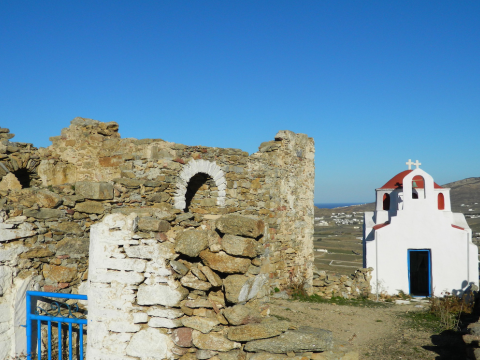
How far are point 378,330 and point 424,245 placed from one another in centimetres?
427

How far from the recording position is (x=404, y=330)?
7.01 meters

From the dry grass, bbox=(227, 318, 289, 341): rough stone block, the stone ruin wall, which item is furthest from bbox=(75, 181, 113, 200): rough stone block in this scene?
the dry grass

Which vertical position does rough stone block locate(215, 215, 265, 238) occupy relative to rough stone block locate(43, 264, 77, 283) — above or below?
above

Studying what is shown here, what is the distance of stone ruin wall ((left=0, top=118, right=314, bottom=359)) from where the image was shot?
137 inches

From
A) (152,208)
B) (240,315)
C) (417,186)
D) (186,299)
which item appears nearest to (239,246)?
(240,315)

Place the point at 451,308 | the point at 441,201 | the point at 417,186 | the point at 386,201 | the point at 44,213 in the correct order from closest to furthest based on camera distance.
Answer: the point at 44,213 < the point at 451,308 < the point at 441,201 < the point at 417,186 < the point at 386,201

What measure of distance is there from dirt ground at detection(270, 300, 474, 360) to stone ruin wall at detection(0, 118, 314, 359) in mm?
1443

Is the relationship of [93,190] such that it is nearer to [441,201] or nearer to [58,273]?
[58,273]

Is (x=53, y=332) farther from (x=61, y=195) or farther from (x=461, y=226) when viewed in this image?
(x=461, y=226)

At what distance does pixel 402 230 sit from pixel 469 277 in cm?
196

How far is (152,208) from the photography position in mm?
3934

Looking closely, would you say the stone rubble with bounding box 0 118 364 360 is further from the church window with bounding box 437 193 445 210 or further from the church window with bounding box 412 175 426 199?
the church window with bounding box 437 193 445 210

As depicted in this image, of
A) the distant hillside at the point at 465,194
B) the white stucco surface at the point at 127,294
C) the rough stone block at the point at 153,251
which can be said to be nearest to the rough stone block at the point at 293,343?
the white stucco surface at the point at 127,294

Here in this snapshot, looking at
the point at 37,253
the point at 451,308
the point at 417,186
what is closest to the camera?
the point at 37,253
